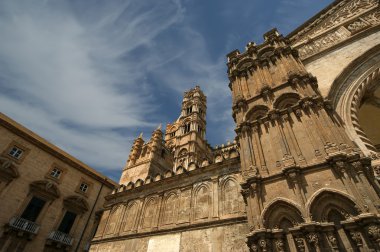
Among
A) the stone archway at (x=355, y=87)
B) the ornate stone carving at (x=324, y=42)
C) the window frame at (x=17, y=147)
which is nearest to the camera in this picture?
the stone archway at (x=355, y=87)

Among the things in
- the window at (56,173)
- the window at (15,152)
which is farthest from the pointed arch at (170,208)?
the window at (15,152)

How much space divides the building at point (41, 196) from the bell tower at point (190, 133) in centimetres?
1959

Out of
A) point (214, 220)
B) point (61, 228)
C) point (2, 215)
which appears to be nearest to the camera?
point (214, 220)

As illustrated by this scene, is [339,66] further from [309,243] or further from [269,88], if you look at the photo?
[309,243]

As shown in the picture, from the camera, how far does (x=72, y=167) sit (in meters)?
23.5

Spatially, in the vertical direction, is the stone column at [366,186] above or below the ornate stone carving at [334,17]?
below

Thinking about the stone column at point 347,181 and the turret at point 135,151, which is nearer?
the stone column at point 347,181

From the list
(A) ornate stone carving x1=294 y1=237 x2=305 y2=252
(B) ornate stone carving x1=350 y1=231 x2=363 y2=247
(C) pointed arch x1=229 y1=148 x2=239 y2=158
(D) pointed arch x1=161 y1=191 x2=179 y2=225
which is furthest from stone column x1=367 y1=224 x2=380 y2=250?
(D) pointed arch x1=161 y1=191 x2=179 y2=225

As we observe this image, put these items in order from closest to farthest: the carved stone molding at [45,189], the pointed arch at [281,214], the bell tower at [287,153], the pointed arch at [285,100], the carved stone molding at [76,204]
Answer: the bell tower at [287,153] → the pointed arch at [281,214] → the pointed arch at [285,100] → the carved stone molding at [45,189] → the carved stone molding at [76,204]

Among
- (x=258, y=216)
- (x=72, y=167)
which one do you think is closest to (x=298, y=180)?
(x=258, y=216)

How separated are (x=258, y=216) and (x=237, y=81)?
8.81 m

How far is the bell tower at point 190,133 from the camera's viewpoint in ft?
143

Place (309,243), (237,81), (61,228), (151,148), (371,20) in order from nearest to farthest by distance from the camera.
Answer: (309,243), (371,20), (237,81), (61,228), (151,148)

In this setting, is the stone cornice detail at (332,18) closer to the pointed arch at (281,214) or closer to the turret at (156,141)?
the pointed arch at (281,214)
